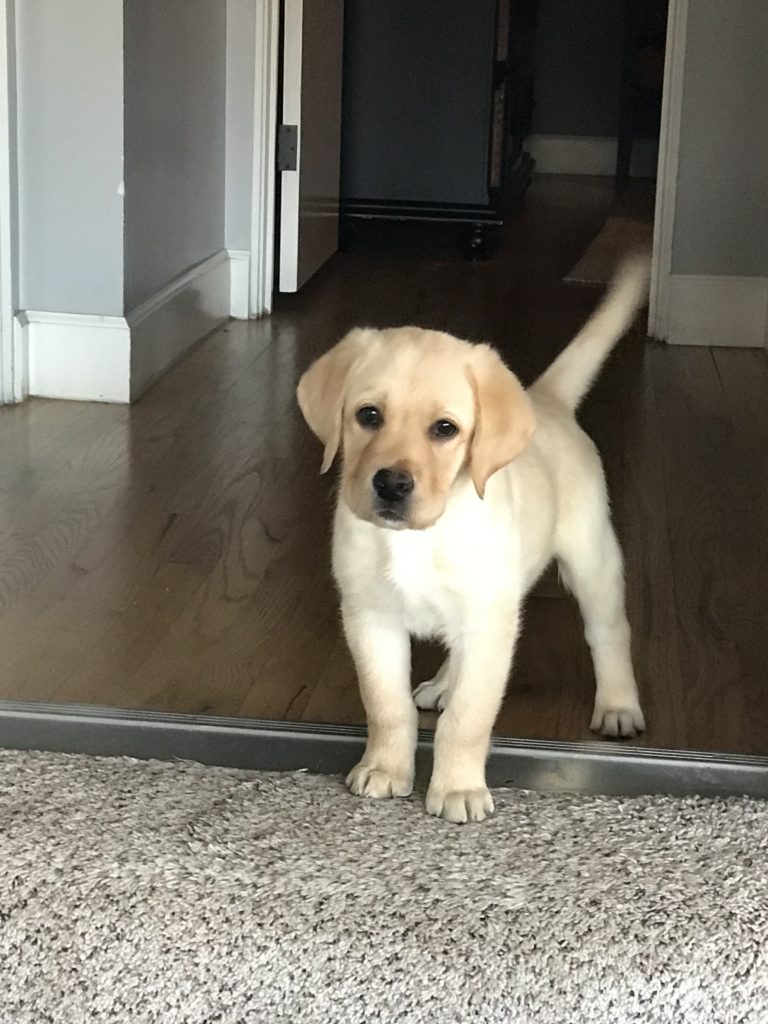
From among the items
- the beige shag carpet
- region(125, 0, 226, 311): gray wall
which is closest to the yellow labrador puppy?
region(125, 0, 226, 311): gray wall

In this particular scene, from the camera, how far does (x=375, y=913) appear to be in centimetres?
135

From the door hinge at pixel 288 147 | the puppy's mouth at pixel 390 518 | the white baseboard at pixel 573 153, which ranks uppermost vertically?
the door hinge at pixel 288 147

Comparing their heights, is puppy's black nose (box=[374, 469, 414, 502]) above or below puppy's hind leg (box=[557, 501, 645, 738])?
above

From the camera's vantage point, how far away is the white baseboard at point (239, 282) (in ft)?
13.6

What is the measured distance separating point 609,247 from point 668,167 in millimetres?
1422

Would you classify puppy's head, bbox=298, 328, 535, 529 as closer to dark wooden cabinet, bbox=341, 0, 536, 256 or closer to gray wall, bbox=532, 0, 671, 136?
dark wooden cabinet, bbox=341, 0, 536, 256

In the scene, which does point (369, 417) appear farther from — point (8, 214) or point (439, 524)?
point (8, 214)

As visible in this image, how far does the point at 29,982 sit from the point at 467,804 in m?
0.47

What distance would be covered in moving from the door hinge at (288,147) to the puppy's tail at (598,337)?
2.49m

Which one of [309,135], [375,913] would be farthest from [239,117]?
[375,913]

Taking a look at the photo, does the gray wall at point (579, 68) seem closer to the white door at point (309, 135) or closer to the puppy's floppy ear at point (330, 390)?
the white door at point (309, 135)

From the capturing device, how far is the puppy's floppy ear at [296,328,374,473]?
56.9 inches

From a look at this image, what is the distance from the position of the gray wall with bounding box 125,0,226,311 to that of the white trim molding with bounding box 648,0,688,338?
123 centimetres

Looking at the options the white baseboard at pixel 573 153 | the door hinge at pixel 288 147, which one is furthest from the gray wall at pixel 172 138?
the white baseboard at pixel 573 153
